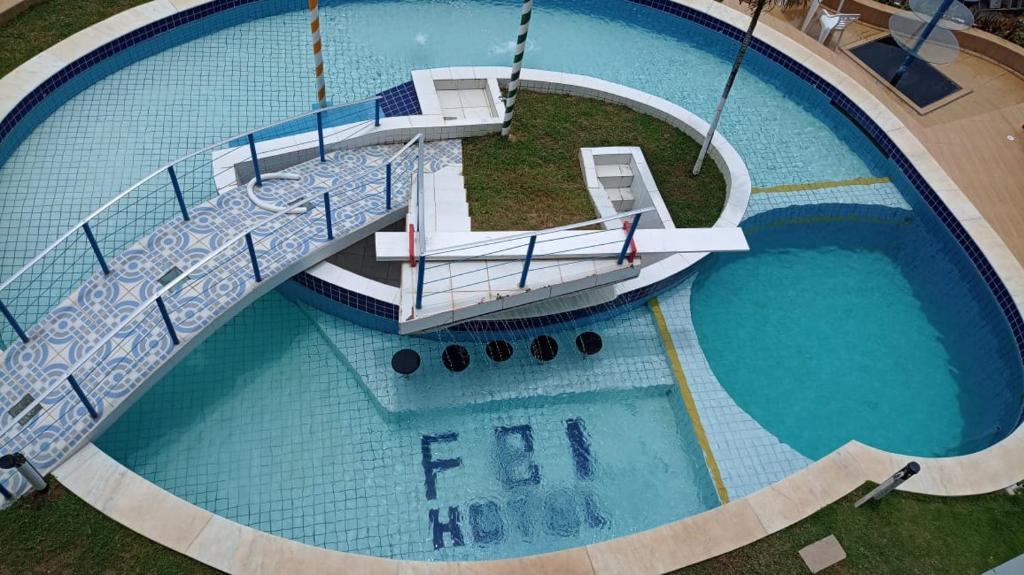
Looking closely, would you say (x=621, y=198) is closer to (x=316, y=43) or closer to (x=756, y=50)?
(x=316, y=43)

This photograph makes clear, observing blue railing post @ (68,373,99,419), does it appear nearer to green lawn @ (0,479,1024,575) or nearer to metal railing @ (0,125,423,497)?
metal railing @ (0,125,423,497)

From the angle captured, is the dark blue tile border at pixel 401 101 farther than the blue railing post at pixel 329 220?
Yes

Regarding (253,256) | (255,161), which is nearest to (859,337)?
(253,256)

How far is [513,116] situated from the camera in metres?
10.2

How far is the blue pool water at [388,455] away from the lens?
7020mm

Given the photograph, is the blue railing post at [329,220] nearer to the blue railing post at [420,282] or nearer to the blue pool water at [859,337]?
the blue railing post at [420,282]

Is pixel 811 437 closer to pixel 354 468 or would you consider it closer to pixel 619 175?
pixel 619 175

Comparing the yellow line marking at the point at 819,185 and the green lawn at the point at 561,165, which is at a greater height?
the green lawn at the point at 561,165

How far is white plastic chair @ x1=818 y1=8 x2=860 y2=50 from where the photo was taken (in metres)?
12.5

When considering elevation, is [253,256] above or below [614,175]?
above

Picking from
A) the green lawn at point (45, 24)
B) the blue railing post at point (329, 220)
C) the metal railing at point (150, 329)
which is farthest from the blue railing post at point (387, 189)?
the green lawn at point (45, 24)

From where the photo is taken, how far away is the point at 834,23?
12.4 meters

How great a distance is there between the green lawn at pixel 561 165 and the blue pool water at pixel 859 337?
0.96 meters

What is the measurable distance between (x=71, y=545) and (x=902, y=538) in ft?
24.9
